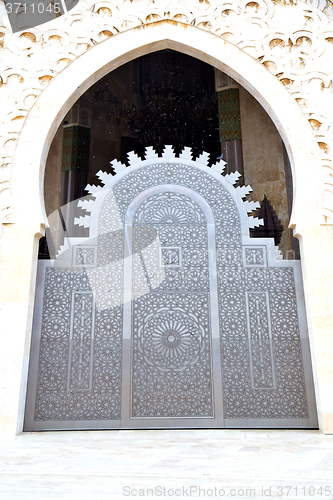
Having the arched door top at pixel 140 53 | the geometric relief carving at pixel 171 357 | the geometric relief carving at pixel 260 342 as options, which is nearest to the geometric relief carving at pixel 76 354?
the geometric relief carving at pixel 171 357

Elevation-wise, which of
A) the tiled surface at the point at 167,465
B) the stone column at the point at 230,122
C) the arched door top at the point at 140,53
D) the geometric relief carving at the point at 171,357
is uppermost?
the stone column at the point at 230,122

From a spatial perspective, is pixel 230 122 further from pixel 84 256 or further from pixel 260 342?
pixel 260 342

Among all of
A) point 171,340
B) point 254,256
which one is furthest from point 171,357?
point 254,256

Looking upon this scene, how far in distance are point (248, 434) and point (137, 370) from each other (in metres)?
0.99

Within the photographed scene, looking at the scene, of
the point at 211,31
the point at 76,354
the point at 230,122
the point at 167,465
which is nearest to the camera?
the point at 167,465

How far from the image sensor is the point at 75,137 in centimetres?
703

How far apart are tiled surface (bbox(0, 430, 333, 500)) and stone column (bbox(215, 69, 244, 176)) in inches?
165

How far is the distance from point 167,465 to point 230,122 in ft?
17.7

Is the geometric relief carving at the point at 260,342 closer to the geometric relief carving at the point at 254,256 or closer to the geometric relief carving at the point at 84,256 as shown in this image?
the geometric relief carving at the point at 254,256

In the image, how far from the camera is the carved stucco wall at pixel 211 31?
356cm

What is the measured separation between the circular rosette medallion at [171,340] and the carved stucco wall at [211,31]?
6.29 feet

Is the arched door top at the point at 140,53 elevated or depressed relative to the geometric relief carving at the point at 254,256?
elevated

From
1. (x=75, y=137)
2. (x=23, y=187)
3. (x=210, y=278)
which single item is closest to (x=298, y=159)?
(x=210, y=278)

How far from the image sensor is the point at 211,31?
12.3 ft
